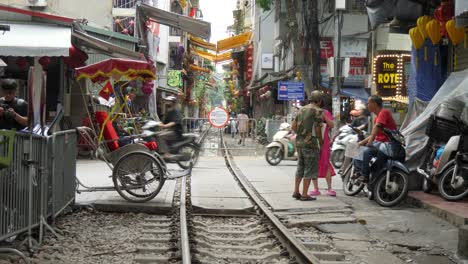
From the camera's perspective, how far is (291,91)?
74.8 feet

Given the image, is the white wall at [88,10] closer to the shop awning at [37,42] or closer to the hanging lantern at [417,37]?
the shop awning at [37,42]

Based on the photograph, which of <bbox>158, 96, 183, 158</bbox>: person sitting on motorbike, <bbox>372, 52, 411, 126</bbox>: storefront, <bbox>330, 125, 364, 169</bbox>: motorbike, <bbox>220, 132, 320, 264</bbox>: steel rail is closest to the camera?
<bbox>220, 132, 320, 264</bbox>: steel rail

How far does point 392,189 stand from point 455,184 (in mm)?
945

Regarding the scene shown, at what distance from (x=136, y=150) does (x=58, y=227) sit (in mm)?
2166

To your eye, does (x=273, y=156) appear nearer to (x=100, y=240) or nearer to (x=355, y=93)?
(x=355, y=93)

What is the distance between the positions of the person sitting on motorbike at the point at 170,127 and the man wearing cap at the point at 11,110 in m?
4.15

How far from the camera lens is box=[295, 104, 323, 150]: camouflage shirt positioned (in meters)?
9.41

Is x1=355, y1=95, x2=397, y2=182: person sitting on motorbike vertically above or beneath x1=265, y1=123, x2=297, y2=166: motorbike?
above

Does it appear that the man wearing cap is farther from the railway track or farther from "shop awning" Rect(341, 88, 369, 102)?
"shop awning" Rect(341, 88, 369, 102)

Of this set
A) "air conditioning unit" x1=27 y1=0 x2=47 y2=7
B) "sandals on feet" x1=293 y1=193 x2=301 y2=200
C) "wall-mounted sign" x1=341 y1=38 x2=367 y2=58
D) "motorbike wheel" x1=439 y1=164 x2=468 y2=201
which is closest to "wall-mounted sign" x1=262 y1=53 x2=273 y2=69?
"wall-mounted sign" x1=341 y1=38 x2=367 y2=58

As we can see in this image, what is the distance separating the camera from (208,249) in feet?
20.3

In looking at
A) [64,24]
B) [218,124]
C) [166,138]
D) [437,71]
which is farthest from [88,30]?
[437,71]

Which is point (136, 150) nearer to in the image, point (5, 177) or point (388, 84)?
point (5, 177)

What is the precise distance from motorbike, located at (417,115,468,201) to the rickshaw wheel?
174 inches
